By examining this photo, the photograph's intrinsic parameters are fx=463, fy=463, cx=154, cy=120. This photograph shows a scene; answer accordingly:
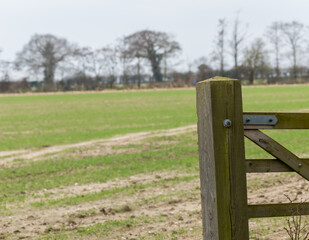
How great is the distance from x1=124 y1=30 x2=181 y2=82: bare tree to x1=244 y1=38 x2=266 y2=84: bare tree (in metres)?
22.2

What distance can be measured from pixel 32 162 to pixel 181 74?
8318 centimetres

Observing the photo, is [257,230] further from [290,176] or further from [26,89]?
[26,89]

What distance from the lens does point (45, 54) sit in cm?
11456

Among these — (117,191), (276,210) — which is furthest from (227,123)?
(117,191)

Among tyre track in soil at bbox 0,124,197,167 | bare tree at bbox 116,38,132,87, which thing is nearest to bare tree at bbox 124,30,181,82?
bare tree at bbox 116,38,132,87

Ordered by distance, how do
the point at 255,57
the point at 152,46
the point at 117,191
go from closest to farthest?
1. the point at 117,191
2. the point at 255,57
3. the point at 152,46

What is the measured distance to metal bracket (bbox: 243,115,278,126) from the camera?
3.07 meters

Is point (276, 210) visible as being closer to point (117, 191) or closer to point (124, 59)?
point (117, 191)

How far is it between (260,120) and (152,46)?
11004 centimetres

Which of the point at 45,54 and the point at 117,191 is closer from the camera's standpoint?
the point at 117,191

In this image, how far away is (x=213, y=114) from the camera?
299 cm

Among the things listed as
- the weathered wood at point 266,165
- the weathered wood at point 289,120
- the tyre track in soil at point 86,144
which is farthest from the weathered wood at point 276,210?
the tyre track in soil at point 86,144

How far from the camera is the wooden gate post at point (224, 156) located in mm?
2990

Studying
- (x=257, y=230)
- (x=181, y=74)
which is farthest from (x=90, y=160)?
(x=181, y=74)
